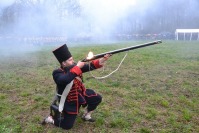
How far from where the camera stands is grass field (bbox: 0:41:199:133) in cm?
600

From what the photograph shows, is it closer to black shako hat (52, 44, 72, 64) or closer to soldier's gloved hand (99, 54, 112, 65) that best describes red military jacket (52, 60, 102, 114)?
soldier's gloved hand (99, 54, 112, 65)

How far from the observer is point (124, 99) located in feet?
25.2

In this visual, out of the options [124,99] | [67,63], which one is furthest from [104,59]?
[124,99]

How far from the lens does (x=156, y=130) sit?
577 centimetres

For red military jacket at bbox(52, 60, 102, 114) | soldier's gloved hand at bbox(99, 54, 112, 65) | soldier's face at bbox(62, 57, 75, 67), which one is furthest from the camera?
soldier's gloved hand at bbox(99, 54, 112, 65)

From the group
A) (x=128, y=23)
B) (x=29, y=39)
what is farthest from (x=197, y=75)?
(x=128, y=23)

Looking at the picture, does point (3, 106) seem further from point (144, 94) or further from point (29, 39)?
point (29, 39)

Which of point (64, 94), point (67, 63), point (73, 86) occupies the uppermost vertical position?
point (67, 63)

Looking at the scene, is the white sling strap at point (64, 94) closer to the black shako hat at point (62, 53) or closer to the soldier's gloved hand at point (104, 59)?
the black shako hat at point (62, 53)

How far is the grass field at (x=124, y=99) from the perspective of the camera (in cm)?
600

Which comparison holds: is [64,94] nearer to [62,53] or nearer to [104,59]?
[62,53]

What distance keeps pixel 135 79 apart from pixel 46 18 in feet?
89.0

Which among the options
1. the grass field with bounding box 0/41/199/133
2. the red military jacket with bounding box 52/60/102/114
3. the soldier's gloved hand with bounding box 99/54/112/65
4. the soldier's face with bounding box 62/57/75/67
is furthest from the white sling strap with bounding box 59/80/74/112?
the soldier's gloved hand with bounding box 99/54/112/65

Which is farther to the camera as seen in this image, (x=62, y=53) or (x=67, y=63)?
(x=67, y=63)
